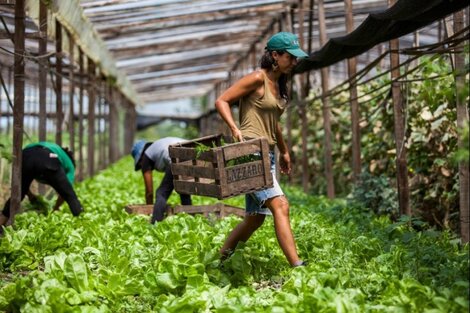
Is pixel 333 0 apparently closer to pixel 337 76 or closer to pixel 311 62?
pixel 311 62

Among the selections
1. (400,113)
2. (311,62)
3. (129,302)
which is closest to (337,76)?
(311,62)

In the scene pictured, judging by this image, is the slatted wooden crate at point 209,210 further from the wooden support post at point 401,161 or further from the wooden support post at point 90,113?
the wooden support post at point 90,113

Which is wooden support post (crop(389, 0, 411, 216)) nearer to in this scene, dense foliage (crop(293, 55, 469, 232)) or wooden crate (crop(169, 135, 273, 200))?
dense foliage (crop(293, 55, 469, 232))

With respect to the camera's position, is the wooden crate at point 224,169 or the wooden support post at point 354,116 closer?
the wooden crate at point 224,169

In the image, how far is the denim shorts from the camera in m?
5.76

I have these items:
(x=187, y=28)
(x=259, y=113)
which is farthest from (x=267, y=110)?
(x=187, y=28)

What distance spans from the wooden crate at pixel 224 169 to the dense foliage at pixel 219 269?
21.6 inches

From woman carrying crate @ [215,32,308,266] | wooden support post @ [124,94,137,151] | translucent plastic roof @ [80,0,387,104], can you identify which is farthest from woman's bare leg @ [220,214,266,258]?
wooden support post @ [124,94,137,151]

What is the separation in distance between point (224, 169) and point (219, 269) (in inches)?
40.3

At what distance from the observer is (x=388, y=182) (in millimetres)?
10250

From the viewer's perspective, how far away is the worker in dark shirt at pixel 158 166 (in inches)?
346

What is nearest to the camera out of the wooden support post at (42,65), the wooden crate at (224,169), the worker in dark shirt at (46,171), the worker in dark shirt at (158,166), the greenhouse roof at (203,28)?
the wooden crate at (224,169)

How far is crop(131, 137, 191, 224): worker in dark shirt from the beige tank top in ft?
9.44

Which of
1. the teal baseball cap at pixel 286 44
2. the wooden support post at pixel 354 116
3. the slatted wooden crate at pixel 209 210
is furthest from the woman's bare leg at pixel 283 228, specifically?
the wooden support post at pixel 354 116
